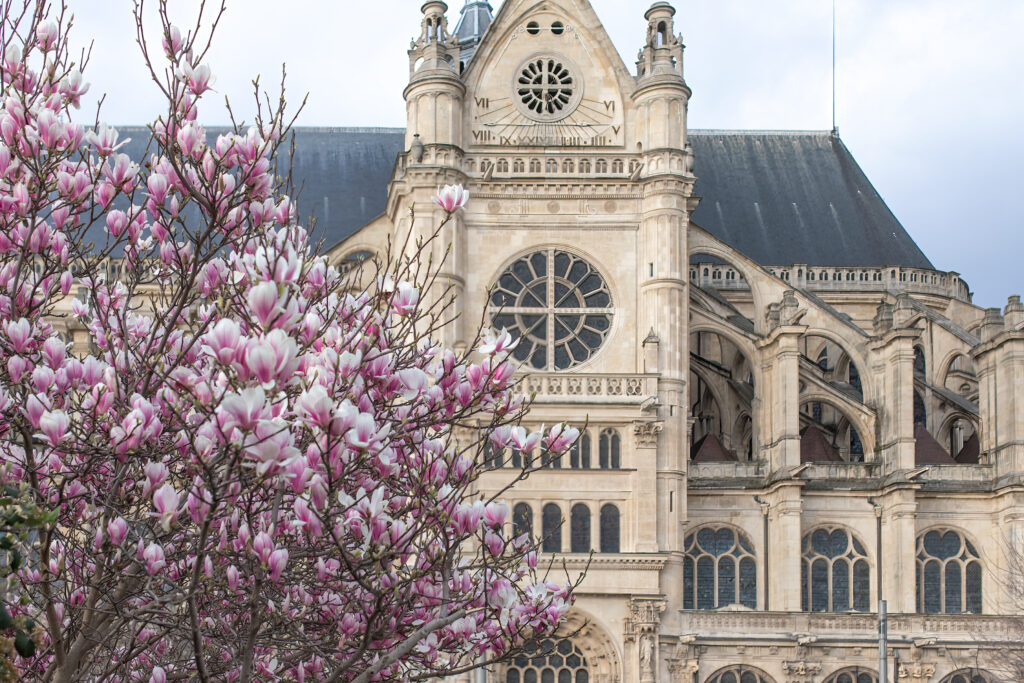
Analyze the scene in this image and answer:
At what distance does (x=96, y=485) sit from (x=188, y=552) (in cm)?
123

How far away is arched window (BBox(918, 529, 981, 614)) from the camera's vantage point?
36.1 m

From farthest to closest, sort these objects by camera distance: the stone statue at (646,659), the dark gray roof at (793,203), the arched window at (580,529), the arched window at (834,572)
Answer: the dark gray roof at (793,203) → the arched window at (834,572) → the arched window at (580,529) → the stone statue at (646,659)

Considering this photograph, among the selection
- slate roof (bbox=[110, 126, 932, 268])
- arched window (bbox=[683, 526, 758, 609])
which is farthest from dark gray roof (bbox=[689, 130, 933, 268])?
arched window (bbox=[683, 526, 758, 609])

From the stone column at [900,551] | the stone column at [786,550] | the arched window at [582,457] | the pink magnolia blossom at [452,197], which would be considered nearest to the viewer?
the pink magnolia blossom at [452,197]

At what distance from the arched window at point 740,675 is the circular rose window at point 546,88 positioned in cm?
1491

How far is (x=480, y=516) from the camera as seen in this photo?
28.7 feet

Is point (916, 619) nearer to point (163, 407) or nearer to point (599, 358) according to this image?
point (599, 358)

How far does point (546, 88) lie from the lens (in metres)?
37.1

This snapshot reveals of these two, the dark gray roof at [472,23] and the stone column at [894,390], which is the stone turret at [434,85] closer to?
the stone column at [894,390]

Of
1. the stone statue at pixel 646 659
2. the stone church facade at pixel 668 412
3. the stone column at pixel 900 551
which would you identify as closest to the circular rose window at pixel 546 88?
the stone church facade at pixel 668 412

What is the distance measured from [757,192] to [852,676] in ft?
61.1

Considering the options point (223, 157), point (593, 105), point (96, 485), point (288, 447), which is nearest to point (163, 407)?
point (96, 485)

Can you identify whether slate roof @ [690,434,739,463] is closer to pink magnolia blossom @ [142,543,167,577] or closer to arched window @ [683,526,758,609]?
arched window @ [683,526,758,609]

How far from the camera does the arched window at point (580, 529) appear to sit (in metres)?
34.2
